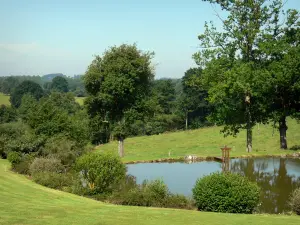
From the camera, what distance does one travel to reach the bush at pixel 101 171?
70.8 ft

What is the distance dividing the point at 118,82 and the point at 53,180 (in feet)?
51.7

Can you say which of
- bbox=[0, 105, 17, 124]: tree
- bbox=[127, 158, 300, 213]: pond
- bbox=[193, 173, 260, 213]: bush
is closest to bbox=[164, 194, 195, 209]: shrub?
bbox=[193, 173, 260, 213]: bush

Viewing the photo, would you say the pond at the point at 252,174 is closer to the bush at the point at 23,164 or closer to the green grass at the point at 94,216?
the green grass at the point at 94,216

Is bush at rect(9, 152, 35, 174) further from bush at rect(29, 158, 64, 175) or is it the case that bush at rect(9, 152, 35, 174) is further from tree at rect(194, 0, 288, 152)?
tree at rect(194, 0, 288, 152)

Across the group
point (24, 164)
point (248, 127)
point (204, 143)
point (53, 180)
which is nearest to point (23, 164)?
point (24, 164)

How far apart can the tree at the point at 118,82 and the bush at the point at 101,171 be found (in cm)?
1615

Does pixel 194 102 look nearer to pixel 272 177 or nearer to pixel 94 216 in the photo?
pixel 272 177

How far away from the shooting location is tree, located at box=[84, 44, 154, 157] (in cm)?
3806

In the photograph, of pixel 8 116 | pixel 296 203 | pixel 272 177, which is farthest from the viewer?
pixel 8 116

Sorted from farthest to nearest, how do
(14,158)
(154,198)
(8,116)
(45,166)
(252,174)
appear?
(8,116) → (14,158) → (252,174) → (45,166) → (154,198)

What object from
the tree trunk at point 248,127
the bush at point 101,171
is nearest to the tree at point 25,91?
the tree trunk at point 248,127

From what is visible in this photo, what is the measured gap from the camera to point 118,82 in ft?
123

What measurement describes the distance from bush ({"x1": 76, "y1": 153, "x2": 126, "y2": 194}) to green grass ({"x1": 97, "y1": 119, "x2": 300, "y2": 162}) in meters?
12.7

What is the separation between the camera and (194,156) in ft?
115
